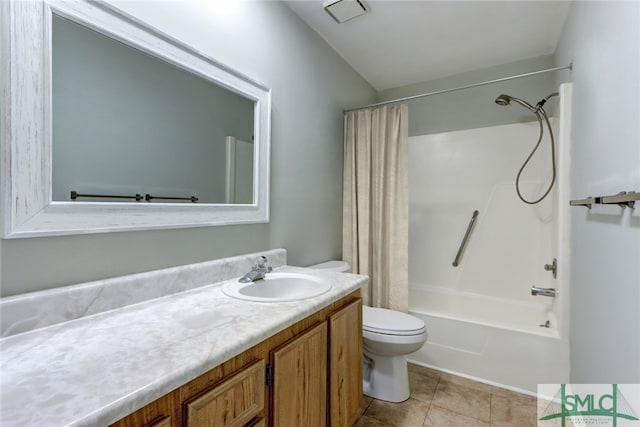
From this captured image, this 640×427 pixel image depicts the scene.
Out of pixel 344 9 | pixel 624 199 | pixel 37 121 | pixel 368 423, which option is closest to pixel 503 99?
pixel 344 9

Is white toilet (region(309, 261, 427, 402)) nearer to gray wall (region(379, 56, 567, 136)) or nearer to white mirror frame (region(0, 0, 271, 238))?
white mirror frame (region(0, 0, 271, 238))

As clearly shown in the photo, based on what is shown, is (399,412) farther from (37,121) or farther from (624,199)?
(37,121)

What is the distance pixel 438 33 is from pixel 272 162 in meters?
1.56

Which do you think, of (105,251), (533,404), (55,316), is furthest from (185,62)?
(533,404)

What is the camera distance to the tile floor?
1.62 meters

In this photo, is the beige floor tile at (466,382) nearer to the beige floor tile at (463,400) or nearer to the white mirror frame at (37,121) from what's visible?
the beige floor tile at (463,400)

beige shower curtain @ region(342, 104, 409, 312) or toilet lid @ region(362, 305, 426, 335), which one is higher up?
beige shower curtain @ region(342, 104, 409, 312)

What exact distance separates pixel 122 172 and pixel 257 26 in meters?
1.10

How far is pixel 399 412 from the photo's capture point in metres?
1.71

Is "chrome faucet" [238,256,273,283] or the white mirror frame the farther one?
"chrome faucet" [238,256,273,283]

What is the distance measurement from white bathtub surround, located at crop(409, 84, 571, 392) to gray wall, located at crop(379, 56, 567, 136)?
0.09 meters

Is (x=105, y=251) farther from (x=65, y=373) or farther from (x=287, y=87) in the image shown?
(x=287, y=87)

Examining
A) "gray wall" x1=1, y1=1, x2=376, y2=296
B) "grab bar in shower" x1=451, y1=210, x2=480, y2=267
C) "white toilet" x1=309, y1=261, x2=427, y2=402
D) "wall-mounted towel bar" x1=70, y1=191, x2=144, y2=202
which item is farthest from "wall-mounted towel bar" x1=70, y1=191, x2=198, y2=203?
"grab bar in shower" x1=451, y1=210, x2=480, y2=267

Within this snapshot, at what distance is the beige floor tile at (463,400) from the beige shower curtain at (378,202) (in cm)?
55
